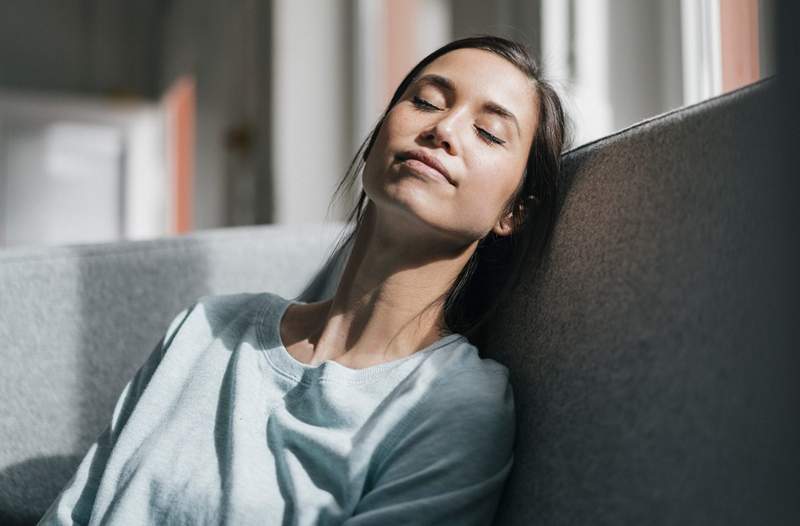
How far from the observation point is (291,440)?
83cm

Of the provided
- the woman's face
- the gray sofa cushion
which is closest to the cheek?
the woman's face

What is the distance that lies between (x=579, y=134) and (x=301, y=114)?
1213 millimetres

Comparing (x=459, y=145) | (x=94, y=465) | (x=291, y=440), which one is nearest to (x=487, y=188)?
(x=459, y=145)

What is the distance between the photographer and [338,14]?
249 cm

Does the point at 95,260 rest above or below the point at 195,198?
above

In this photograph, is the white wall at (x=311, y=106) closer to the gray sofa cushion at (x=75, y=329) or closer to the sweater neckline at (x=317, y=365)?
the gray sofa cushion at (x=75, y=329)

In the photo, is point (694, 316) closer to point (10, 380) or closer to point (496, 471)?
point (496, 471)

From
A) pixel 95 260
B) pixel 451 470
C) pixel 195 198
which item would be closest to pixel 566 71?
pixel 95 260

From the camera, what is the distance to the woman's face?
854 millimetres

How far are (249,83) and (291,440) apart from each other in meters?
2.76

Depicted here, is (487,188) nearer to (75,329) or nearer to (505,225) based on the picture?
(505,225)

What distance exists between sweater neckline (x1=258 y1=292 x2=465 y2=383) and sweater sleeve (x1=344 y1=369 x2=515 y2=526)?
2.9 inches

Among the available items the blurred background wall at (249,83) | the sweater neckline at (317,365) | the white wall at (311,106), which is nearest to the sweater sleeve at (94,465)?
the sweater neckline at (317,365)

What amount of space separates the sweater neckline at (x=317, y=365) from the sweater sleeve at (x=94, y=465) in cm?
12
